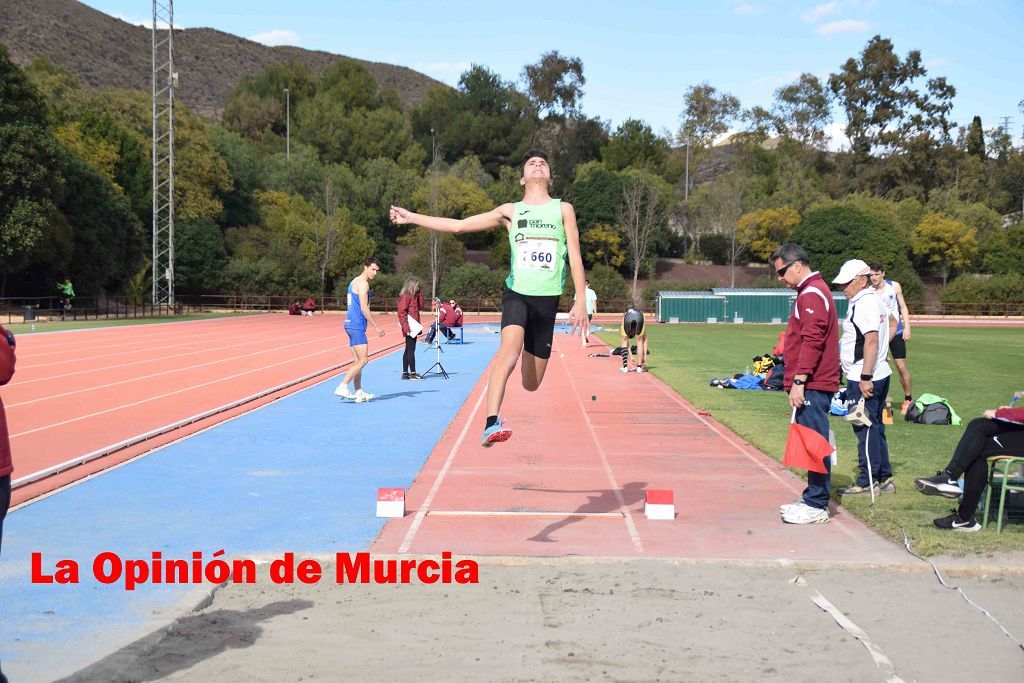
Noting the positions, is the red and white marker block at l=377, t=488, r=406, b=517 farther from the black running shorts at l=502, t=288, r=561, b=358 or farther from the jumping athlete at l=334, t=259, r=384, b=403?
the jumping athlete at l=334, t=259, r=384, b=403

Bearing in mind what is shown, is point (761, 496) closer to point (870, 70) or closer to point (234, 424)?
point (234, 424)

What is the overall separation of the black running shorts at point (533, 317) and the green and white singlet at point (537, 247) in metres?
0.05

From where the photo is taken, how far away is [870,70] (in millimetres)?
95062

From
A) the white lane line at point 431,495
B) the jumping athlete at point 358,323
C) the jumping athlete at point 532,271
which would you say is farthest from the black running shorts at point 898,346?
the jumping athlete at point 532,271

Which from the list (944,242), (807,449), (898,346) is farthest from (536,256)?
(944,242)

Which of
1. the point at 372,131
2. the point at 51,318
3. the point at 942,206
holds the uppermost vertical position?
the point at 372,131

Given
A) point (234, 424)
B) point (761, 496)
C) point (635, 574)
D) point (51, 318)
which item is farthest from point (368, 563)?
point (51, 318)

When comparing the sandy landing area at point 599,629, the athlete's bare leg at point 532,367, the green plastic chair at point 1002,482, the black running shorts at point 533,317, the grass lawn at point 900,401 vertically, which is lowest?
the grass lawn at point 900,401

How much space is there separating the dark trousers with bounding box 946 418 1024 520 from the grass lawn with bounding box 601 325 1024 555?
9.3 inches

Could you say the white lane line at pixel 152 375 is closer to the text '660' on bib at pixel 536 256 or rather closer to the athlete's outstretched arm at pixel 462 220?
the athlete's outstretched arm at pixel 462 220

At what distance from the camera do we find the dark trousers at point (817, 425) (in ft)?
24.0

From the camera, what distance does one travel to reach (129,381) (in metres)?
18.3

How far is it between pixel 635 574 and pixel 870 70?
10005cm

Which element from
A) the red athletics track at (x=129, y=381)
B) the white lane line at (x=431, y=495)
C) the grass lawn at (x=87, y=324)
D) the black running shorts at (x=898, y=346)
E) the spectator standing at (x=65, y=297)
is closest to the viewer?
the white lane line at (x=431, y=495)
